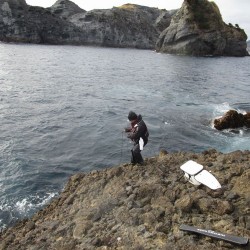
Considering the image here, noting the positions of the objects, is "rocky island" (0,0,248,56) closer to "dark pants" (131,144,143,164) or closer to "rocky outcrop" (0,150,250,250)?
"dark pants" (131,144,143,164)

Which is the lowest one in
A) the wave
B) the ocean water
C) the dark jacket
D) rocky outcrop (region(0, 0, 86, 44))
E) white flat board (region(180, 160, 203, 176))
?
the wave

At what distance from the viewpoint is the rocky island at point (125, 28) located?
11606 cm

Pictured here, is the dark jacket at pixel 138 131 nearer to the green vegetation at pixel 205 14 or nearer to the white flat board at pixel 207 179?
the white flat board at pixel 207 179

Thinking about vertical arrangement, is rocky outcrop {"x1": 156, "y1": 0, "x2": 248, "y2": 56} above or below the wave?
above

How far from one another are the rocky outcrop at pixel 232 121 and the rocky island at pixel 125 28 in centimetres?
8976

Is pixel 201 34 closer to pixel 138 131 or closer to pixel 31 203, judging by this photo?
pixel 138 131

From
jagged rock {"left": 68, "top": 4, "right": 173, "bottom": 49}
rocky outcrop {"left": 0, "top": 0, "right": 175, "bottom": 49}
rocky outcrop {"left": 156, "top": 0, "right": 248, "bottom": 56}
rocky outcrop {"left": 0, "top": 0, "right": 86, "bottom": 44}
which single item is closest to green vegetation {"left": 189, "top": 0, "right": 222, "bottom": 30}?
rocky outcrop {"left": 156, "top": 0, "right": 248, "bottom": 56}

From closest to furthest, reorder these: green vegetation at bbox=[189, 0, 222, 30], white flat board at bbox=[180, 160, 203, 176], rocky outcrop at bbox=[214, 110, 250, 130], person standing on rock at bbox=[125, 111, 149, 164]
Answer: white flat board at bbox=[180, 160, 203, 176] < person standing on rock at bbox=[125, 111, 149, 164] < rocky outcrop at bbox=[214, 110, 250, 130] < green vegetation at bbox=[189, 0, 222, 30]

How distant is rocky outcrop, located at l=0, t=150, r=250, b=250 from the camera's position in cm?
971

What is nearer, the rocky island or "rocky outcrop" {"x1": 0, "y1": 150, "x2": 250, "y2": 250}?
"rocky outcrop" {"x1": 0, "y1": 150, "x2": 250, "y2": 250}

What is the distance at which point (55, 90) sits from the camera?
3941 cm

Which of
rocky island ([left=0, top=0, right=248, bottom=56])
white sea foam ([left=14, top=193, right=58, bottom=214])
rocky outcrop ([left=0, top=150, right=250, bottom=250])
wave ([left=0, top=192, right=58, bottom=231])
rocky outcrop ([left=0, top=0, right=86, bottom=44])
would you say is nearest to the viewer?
rocky outcrop ([left=0, top=150, right=250, bottom=250])

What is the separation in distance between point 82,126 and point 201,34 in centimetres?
9650

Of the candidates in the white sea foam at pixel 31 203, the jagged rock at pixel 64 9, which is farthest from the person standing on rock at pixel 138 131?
the jagged rock at pixel 64 9
